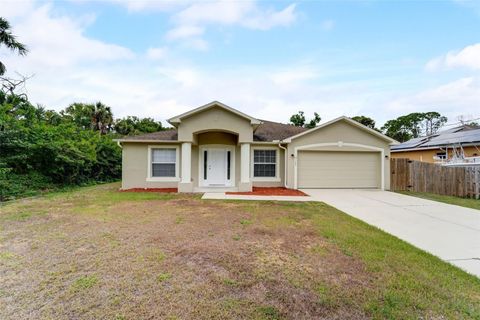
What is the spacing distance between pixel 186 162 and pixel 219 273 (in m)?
8.68

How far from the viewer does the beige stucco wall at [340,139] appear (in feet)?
40.7

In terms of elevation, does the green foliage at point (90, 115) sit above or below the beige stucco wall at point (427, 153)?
above

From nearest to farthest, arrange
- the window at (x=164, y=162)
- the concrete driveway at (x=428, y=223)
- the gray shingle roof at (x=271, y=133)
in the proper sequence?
the concrete driveway at (x=428, y=223) → the window at (x=164, y=162) → the gray shingle roof at (x=271, y=133)

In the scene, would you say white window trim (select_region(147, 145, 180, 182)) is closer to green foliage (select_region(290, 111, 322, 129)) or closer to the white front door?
the white front door

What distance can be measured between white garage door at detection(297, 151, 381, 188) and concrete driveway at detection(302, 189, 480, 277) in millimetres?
2952

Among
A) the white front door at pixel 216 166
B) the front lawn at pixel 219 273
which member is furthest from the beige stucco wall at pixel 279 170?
the front lawn at pixel 219 273

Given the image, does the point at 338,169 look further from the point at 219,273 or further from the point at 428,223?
the point at 219,273

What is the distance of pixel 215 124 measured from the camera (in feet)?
37.8

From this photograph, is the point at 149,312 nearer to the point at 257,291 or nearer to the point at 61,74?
the point at 257,291

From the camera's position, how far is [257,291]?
288 cm

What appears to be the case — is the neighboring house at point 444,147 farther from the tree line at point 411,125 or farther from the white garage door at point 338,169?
the tree line at point 411,125

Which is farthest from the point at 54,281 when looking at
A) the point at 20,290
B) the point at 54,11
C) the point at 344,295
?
the point at 54,11

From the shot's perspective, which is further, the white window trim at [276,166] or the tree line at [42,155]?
the white window trim at [276,166]

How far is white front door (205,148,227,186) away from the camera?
1291 centimetres
